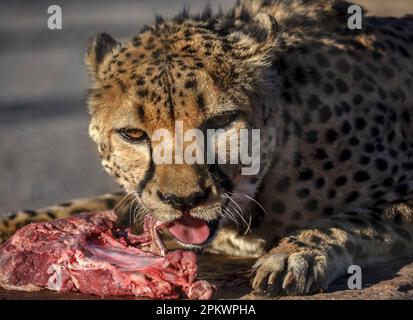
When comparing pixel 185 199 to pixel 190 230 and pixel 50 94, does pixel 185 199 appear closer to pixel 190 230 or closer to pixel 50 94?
pixel 190 230

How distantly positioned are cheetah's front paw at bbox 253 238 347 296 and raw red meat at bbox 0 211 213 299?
10.7 inches

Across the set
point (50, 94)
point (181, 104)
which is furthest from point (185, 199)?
point (50, 94)

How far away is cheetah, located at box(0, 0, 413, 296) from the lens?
546 centimetres

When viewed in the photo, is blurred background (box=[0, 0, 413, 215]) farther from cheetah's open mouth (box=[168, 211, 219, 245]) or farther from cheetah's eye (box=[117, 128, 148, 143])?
cheetah's open mouth (box=[168, 211, 219, 245])

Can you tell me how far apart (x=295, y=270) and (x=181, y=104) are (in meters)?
0.96

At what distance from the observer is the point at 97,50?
6.11 m

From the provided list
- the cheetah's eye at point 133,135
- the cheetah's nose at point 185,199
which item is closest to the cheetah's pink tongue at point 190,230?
the cheetah's nose at point 185,199

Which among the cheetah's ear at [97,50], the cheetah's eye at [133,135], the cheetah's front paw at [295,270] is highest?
the cheetah's ear at [97,50]

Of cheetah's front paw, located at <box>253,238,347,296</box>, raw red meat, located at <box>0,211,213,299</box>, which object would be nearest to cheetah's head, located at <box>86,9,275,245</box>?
raw red meat, located at <box>0,211,213,299</box>

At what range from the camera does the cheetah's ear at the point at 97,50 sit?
20.0 ft

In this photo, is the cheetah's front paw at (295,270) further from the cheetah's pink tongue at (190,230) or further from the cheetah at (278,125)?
the cheetah's pink tongue at (190,230)

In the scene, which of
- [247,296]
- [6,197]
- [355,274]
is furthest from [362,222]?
[6,197]

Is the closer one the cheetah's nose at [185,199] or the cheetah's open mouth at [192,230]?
the cheetah's nose at [185,199]

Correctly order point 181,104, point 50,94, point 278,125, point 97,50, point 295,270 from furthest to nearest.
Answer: point 50,94, point 97,50, point 278,125, point 181,104, point 295,270
